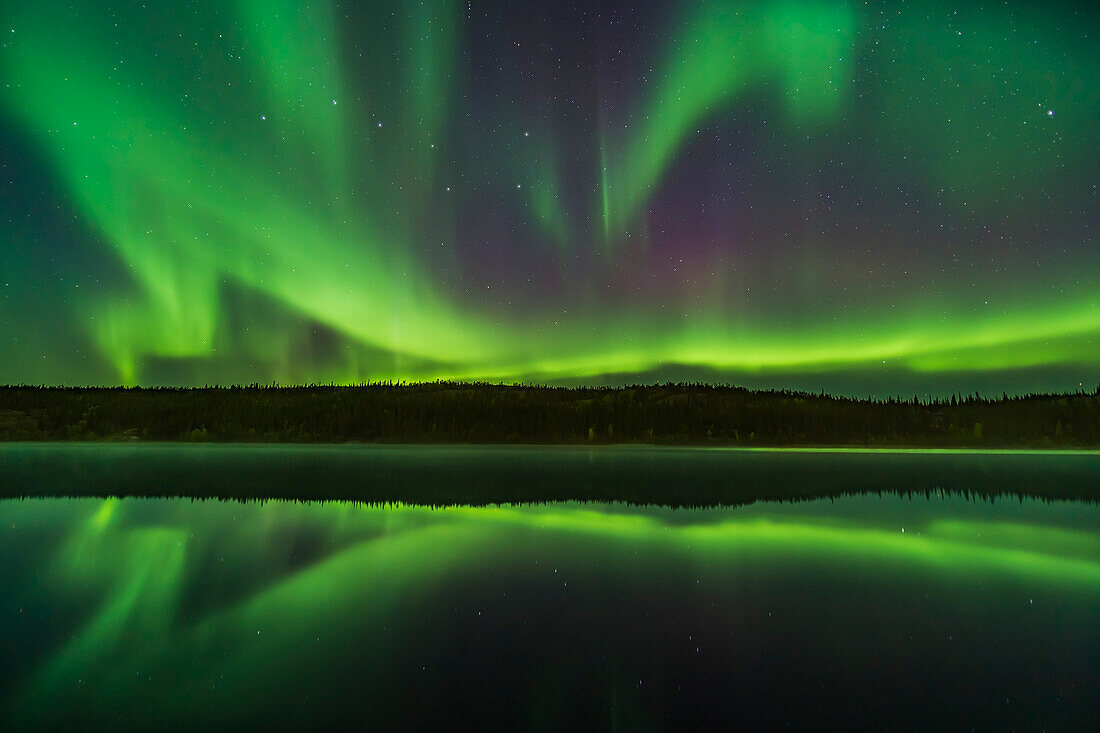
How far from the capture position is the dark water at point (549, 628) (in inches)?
323

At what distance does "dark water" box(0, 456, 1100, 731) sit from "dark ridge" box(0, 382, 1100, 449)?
90.4 meters

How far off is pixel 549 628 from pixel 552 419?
108 m

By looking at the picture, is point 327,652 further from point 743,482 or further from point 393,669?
point 743,482

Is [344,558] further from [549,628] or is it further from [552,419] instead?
[552,419]

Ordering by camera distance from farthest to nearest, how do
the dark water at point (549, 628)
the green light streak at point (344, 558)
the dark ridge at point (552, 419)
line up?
the dark ridge at point (552, 419) < the green light streak at point (344, 558) < the dark water at point (549, 628)

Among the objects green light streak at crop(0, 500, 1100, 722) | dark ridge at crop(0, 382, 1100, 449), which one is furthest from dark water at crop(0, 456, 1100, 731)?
dark ridge at crop(0, 382, 1100, 449)

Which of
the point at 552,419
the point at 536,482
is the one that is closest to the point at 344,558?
the point at 536,482

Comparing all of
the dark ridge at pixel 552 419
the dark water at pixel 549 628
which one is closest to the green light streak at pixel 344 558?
the dark water at pixel 549 628

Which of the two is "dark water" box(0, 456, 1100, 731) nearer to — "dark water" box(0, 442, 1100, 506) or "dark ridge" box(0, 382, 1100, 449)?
"dark water" box(0, 442, 1100, 506)

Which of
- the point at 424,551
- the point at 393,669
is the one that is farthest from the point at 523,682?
the point at 424,551

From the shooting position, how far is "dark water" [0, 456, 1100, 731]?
8.21 meters

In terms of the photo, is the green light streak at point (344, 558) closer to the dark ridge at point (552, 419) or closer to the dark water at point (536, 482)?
the dark water at point (536, 482)

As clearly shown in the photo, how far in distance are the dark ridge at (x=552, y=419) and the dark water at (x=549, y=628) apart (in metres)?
90.4

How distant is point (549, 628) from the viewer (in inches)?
440
